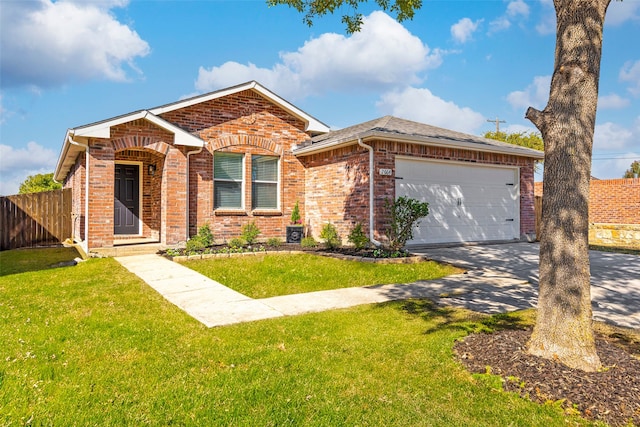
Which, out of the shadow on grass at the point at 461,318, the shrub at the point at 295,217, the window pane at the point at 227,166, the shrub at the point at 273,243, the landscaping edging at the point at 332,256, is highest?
the window pane at the point at 227,166

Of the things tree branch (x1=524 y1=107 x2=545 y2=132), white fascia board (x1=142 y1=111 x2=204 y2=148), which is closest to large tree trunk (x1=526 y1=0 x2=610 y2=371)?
tree branch (x1=524 y1=107 x2=545 y2=132)

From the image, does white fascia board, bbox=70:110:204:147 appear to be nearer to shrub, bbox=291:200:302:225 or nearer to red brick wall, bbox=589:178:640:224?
shrub, bbox=291:200:302:225

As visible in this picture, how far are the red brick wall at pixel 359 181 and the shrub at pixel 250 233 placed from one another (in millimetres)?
2065

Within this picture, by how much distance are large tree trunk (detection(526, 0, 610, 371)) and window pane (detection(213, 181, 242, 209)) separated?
987 cm

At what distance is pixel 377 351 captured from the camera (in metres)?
3.95

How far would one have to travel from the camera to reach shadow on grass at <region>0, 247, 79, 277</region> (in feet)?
29.3

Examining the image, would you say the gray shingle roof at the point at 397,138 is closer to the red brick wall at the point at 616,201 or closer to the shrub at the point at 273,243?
the shrub at the point at 273,243

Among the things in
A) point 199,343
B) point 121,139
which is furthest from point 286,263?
point 121,139

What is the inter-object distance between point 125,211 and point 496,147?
12.4 m

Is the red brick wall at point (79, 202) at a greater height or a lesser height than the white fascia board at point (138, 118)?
lesser

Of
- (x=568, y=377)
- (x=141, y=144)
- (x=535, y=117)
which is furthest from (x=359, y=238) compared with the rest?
(x=568, y=377)

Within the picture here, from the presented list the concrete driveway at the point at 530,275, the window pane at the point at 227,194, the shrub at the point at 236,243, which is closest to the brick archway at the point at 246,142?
the window pane at the point at 227,194

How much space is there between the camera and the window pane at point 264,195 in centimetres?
1279

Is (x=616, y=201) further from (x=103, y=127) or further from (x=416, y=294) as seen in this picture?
(x=103, y=127)
